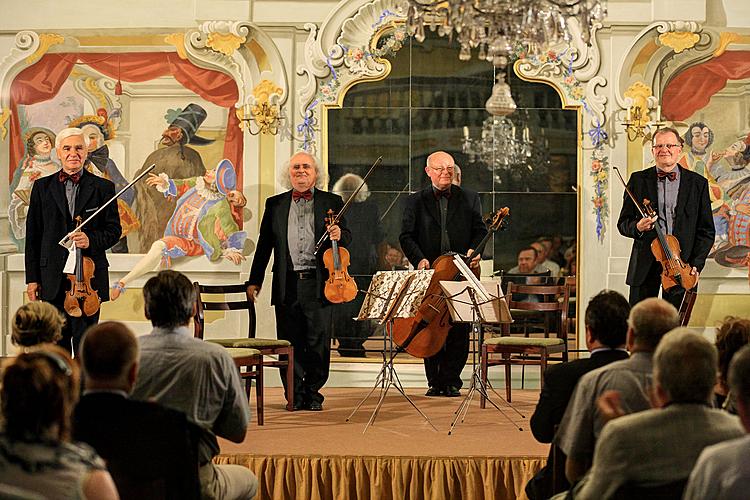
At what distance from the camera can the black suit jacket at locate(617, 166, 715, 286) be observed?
7.01m

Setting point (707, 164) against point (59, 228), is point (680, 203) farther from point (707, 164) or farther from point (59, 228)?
point (59, 228)

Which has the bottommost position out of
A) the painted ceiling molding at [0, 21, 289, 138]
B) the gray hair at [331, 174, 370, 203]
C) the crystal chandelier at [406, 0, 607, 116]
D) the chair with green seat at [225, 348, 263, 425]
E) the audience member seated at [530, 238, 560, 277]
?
the chair with green seat at [225, 348, 263, 425]

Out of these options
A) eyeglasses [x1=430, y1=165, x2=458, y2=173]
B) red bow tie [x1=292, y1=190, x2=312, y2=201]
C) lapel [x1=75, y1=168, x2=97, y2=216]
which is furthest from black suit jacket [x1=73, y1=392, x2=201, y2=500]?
eyeglasses [x1=430, y1=165, x2=458, y2=173]

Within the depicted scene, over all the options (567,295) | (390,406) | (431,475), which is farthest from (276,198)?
(431,475)

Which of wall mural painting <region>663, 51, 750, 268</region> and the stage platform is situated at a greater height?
wall mural painting <region>663, 51, 750, 268</region>

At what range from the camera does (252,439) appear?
5.49 meters

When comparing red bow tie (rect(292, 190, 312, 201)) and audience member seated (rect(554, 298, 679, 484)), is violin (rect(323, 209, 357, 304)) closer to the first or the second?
red bow tie (rect(292, 190, 312, 201))

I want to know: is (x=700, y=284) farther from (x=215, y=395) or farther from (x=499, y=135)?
(x=215, y=395)

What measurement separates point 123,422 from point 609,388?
144 cm

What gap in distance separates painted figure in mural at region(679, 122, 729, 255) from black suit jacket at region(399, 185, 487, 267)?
1.97 m

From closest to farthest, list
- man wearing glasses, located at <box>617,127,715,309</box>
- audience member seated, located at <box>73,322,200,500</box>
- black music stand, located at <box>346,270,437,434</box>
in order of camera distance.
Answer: audience member seated, located at <box>73,322,200,500</box>, black music stand, located at <box>346,270,437,434</box>, man wearing glasses, located at <box>617,127,715,309</box>

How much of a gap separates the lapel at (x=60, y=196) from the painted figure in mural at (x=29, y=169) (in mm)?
1882

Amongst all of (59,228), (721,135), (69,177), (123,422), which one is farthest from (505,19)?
(721,135)

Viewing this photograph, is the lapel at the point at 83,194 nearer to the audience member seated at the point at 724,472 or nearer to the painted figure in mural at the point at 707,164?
the painted figure in mural at the point at 707,164
